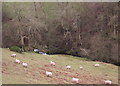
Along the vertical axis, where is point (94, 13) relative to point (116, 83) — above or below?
above

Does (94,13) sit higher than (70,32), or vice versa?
(94,13)

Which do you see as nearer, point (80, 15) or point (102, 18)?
point (102, 18)

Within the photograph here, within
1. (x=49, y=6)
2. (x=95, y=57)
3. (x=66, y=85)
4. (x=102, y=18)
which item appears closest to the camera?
(x=66, y=85)

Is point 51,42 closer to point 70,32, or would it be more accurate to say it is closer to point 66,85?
point 70,32

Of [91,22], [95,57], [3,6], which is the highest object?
[3,6]

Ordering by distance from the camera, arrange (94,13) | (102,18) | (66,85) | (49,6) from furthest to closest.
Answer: (49,6)
(94,13)
(102,18)
(66,85)

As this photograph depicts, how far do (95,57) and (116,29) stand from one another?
701 centimetres

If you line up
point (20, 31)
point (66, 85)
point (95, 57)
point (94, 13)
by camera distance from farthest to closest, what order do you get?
point (94, 13) → point (20, 31) → point (95, 57) → point (66, 85)

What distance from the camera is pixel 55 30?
133 ft

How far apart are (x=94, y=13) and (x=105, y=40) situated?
9239mm

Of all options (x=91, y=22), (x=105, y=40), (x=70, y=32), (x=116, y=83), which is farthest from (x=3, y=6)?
(x=116, y=83)

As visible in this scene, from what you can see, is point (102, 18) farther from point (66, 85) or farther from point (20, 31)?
point (66, 85)

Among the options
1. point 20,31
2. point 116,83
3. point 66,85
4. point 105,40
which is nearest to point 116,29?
point 105,40

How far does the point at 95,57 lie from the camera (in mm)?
29031
